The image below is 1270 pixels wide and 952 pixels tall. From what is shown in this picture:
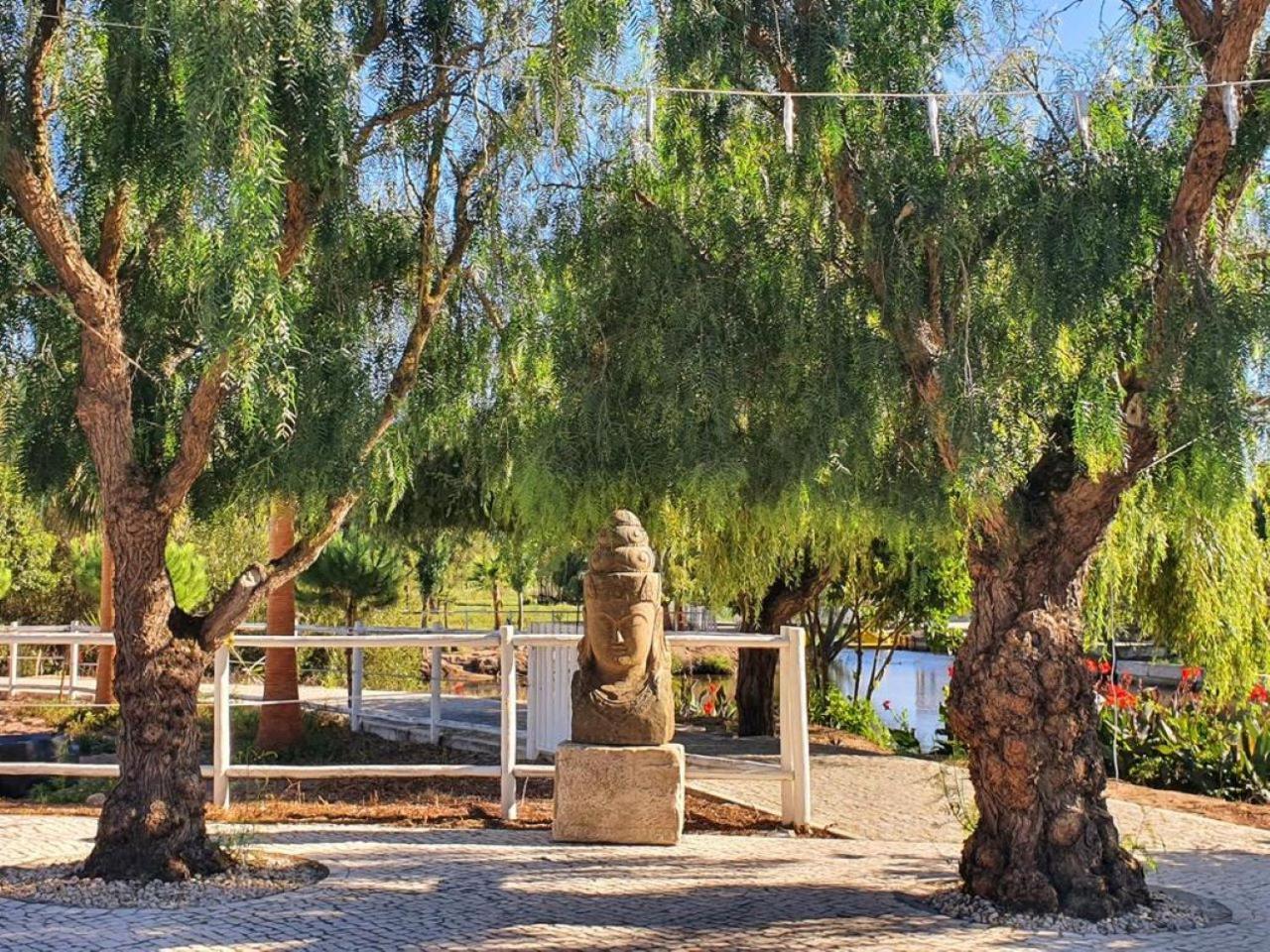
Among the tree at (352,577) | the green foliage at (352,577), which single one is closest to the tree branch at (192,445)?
the tree at (352,577)

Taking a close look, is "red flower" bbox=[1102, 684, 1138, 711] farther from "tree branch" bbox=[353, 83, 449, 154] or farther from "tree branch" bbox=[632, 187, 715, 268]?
"tree branch" bbox=[353, 83, 449, 154]

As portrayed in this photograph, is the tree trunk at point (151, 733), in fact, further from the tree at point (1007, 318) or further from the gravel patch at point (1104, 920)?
the gravel patch at point (1104, 920)

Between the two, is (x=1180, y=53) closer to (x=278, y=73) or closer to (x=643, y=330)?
(x=643, y=330)

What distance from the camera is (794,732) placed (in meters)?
10.1

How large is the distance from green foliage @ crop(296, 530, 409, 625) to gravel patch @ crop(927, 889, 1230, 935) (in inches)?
738

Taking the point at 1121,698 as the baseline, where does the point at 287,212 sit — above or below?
above

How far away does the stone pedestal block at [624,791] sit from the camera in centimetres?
905

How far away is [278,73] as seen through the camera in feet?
24.7

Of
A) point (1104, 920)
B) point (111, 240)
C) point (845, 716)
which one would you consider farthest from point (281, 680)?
point (1104, 920)

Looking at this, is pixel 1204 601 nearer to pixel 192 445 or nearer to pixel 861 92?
pixel 861 92

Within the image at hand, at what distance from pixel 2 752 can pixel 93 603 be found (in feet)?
80.0

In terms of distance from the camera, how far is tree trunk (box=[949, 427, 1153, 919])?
7.18m

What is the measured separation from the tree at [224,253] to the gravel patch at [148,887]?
6.2 inches

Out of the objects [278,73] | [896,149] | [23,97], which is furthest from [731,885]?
[23,97]
